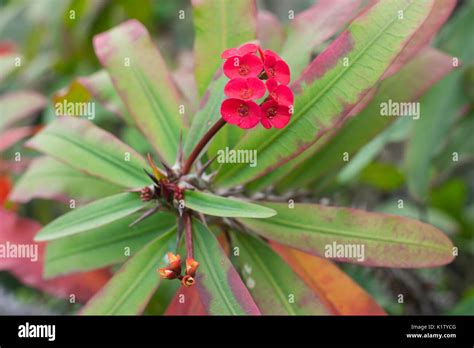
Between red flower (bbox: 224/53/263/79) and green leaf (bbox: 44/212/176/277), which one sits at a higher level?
red flower (bbox: 224/53/263/79)

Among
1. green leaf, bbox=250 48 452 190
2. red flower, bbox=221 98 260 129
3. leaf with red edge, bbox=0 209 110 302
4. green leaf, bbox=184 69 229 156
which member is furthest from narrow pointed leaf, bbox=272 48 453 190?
leaf with red edge, bbox=0 209 110 302

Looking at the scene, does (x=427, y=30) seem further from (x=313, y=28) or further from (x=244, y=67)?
(x=244, y=67)

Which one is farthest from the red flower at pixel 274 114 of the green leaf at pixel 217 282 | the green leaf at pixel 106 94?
the green leaf at pixel 106 94

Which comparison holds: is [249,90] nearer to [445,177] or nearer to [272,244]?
[272,244]

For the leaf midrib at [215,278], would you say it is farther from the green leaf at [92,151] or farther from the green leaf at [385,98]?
the green leaf at [385,98]

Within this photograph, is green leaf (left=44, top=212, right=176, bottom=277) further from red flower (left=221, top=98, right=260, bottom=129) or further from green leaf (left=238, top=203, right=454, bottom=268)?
red flower (left=221, top=98, right=260, bottom=129)

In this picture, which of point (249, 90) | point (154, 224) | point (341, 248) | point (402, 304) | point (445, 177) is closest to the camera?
point (249, 90)

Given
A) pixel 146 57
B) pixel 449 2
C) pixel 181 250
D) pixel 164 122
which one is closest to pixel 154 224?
pixel 181 250

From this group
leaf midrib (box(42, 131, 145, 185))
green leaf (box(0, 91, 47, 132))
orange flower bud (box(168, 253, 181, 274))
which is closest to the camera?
orange flower bud (box(168, 253, 181, 274))
